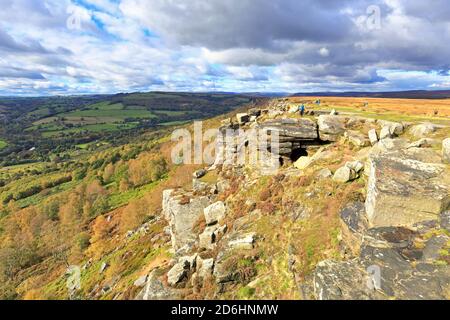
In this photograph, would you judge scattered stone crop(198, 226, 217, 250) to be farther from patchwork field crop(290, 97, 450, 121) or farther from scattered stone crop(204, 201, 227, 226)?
patchwork field crop(290, 97, 450, 121)

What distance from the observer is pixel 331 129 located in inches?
1082

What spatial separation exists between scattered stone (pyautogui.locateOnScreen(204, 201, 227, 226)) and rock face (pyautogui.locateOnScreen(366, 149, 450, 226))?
13355 millimetres

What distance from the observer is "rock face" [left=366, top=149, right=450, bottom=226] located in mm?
13023

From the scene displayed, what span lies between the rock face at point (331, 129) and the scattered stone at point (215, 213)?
40.3 ft

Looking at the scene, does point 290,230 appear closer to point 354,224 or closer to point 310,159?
point 354,224

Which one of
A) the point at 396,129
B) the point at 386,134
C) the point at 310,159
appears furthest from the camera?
the point at 310,159

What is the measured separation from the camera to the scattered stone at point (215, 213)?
997 inches

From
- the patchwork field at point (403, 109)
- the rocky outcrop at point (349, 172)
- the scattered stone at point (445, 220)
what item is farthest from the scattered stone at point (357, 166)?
the patchwork field at point (403, 109)

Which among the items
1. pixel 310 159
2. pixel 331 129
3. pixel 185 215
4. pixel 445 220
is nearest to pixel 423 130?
pixel 331 129

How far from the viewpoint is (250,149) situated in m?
30.9

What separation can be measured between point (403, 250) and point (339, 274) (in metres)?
2.95

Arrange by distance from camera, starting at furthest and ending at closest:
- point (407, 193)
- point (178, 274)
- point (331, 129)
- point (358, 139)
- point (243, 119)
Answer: point (243, 119), point (331, 129), point (358, 139), point (178, 274), point (407, 193)

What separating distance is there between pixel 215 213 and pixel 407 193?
639 inches
